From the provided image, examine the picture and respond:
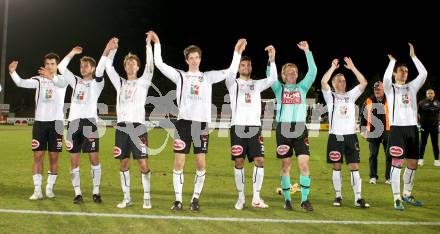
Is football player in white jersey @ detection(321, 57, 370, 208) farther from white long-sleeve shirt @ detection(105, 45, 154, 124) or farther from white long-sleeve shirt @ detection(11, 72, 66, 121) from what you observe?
white long-sleeve shirt @ detection(11, 72, 66, 121)

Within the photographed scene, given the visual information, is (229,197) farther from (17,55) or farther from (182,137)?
(17,55)

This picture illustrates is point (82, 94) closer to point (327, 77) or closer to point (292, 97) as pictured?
point (292, 97)

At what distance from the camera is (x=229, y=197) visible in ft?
32.6

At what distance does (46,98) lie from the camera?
31.0ft

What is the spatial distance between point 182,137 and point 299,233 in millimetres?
2680

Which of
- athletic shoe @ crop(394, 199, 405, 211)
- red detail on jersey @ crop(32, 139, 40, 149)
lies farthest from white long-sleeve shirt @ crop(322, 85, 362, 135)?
red detail on jersey @ crop(32, 139, 40, 149)

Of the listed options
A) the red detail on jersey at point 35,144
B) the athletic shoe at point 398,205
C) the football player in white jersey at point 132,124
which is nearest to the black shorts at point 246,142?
the football player in white jersey at point 132,124

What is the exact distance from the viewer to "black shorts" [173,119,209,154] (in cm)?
847

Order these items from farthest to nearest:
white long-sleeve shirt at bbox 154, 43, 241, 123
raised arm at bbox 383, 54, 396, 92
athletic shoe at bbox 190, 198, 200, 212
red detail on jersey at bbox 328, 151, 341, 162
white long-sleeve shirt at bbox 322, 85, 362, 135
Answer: white long-sleeve shirt at bbox 322, 85, 362, 135 < red detail on jersey at bbox 328, 151, 341, 162 < raised arm at bbox 383, 54, 396, 92 < white long-sleeve shirt at bbox 154, 43, 241, 123 < athletic shoe at bbox 190, 198, 200, 212

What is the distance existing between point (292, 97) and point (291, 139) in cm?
77

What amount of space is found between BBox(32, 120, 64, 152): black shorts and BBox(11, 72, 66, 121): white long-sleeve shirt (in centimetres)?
10

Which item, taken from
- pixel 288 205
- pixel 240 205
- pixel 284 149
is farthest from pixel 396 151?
pixel 240 205

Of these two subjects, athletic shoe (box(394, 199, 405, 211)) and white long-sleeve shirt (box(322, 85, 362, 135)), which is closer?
athletic shoe (box(394, 199, 405, 211))

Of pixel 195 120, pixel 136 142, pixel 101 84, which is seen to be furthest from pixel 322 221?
pixel 101 84
